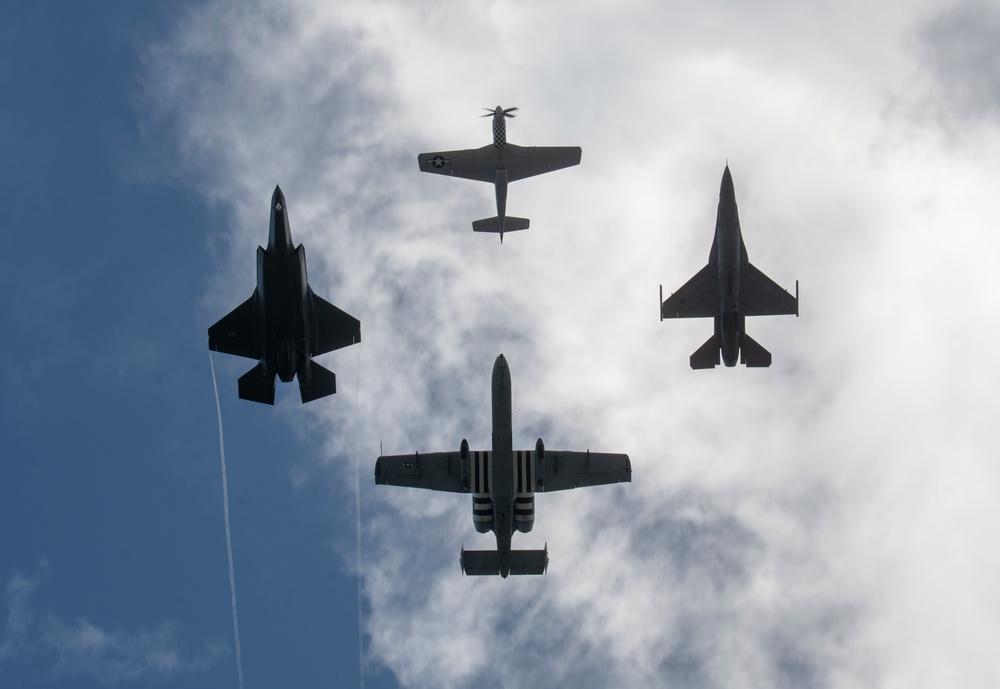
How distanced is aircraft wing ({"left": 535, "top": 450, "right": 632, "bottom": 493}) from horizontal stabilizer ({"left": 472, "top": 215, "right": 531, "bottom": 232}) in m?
18.5

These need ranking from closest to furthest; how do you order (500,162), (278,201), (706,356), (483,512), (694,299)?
(278,201) → (706,356) → (694,299) → (483,512) → (500,162)

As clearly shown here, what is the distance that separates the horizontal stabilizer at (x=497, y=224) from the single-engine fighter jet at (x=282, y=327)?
20.3 metres

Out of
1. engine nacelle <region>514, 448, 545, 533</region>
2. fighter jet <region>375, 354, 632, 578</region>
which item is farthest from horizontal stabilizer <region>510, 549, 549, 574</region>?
engine nacelle <region>514, 448, 545, 533</region>

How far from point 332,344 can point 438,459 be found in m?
13.7

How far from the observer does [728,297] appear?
231 ft

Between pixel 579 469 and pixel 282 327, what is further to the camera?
pixel 579 469

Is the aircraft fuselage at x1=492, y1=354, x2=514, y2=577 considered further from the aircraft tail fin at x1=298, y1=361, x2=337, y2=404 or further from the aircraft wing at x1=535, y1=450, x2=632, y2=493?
the aircraft tail fin at x1=298, y1=361, x2=337, y2=404

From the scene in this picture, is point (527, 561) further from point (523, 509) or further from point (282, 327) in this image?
point (282, 327)

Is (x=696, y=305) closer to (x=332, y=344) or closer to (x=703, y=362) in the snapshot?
(x=703, y=362)

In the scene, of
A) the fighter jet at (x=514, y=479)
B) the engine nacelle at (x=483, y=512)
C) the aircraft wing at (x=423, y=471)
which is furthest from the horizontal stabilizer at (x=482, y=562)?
the aircraft wing at (x=423, y=471)

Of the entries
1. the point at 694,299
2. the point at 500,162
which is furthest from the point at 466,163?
the point at 694,299

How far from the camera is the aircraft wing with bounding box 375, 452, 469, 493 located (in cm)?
7794

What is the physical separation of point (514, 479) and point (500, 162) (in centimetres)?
2560

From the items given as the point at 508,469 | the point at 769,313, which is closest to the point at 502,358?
the point at 508,469
